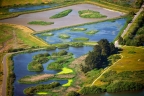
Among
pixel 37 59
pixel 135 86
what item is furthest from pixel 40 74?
pixel 135 86

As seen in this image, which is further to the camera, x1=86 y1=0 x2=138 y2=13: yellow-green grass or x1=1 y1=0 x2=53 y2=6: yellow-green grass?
x1=1 y1=0 x2=53 y2=6: yellow-green grass

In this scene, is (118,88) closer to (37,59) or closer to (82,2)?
(37,59)

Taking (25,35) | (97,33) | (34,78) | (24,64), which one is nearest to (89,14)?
(97,33)

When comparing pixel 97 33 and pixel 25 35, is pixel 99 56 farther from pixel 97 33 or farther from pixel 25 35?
pixel 25 35

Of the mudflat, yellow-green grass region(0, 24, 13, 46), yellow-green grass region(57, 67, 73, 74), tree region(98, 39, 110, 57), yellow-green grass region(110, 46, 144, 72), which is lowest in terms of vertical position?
yellow-green grass region(57, 67, 73, 74)

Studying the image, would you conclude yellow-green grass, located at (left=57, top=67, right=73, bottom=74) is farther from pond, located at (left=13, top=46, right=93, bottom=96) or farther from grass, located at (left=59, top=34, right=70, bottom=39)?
grass, located at (left=59, top=34, right=70, bottom=39)

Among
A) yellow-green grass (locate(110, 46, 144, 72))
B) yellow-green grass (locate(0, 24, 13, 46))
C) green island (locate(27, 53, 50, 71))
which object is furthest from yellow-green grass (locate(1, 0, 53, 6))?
yellow-green grass (locate(110, 46, 144, 72))
